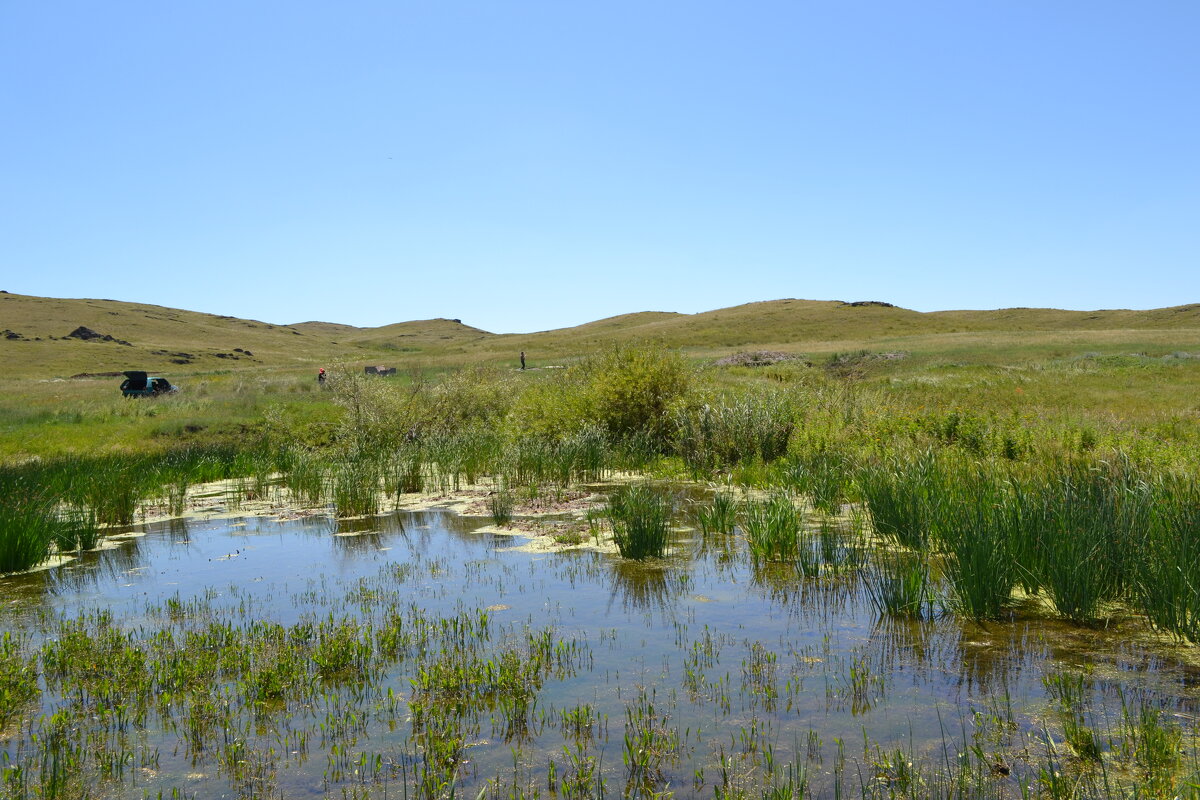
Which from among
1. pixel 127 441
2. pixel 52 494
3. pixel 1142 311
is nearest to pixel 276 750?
pixel 52 494

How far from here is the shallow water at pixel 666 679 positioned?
15.9ft

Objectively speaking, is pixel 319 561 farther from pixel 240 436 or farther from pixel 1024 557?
pixel 240 436

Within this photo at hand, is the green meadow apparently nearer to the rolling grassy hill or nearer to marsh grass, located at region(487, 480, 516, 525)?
marsh grass, located at region(487, 480, 516, 525)

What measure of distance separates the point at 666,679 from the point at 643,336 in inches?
2344

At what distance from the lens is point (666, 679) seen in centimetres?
617

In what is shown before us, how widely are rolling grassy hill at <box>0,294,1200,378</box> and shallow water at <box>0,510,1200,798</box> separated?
4301 centimetres

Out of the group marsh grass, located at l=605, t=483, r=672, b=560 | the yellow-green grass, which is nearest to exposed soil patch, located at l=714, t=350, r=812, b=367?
the yellow-green grass

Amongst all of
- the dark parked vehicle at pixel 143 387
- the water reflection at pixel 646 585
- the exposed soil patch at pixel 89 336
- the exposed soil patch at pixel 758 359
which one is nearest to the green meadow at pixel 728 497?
the water reflection at pixel 646 585

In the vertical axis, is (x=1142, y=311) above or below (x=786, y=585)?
above

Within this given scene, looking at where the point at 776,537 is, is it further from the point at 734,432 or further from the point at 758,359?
the point at 758,359

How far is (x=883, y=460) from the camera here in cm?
1348

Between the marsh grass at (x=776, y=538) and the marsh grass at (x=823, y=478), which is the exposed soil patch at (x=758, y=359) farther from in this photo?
the marsh grass at (x=776, y=538)

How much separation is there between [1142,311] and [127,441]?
11463 cm

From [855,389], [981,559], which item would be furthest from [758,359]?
[981,559]
